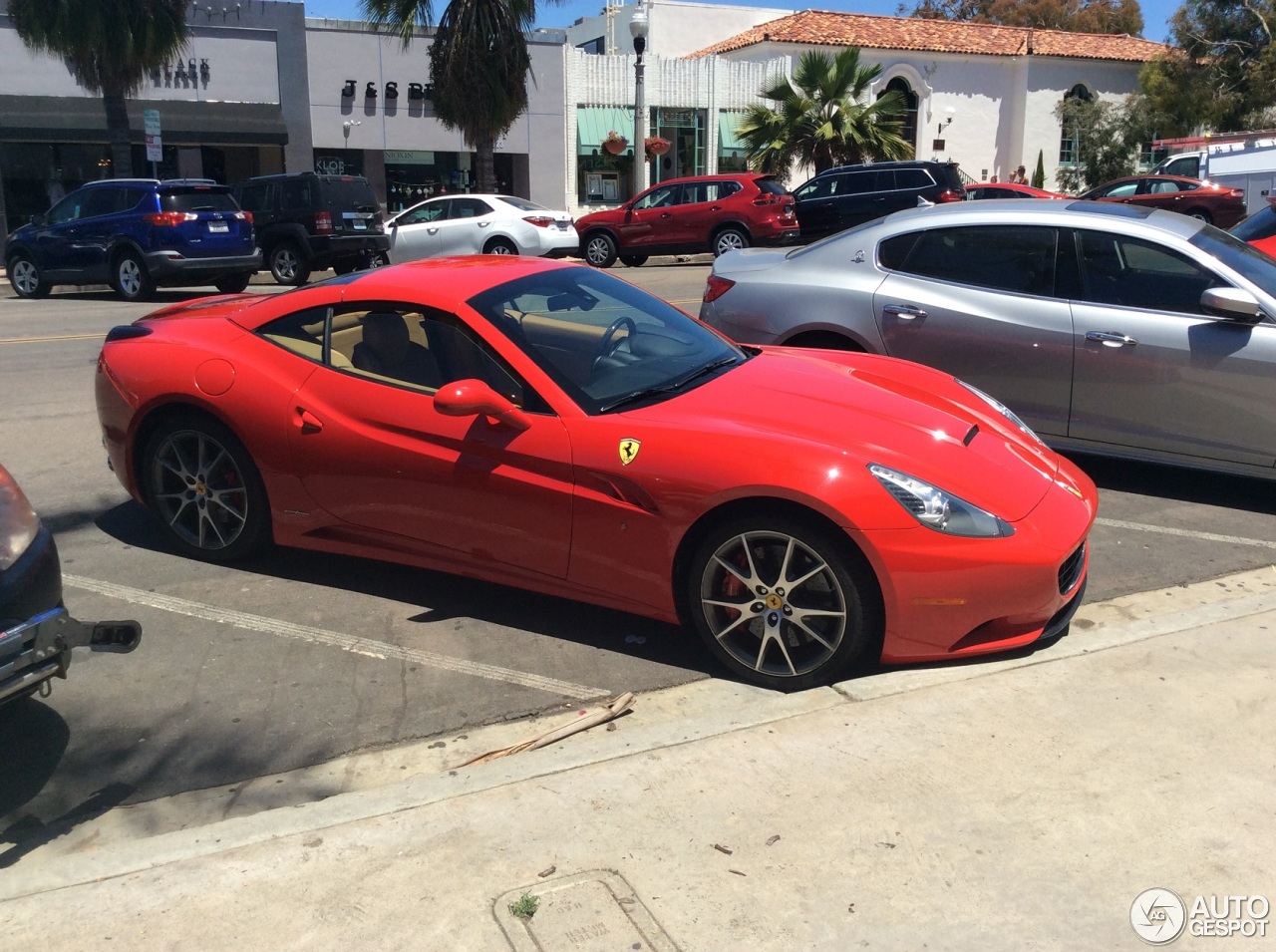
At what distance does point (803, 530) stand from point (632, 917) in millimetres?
1557

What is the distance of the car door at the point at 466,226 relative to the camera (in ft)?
65.0

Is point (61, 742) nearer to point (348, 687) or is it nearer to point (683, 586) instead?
point (348, 687)

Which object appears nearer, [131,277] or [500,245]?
[131,277]

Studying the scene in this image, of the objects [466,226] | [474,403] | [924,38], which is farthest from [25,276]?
[924,38]

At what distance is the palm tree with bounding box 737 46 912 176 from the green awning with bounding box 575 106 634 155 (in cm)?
451

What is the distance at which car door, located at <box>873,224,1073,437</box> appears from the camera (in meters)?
6.32

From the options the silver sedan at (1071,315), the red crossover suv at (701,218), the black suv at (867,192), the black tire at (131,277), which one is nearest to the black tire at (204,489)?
the silver sedan at (1071,315)

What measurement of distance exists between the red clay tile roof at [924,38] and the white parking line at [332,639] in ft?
115

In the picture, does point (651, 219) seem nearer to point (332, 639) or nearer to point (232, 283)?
point (232, 283)

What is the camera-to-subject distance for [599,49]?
42.8 metres

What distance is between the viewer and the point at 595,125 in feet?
109

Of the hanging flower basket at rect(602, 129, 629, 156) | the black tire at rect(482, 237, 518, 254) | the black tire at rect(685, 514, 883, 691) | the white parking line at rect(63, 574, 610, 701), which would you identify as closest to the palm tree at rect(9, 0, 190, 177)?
the black tire at rect(482, 237, 518, 254)

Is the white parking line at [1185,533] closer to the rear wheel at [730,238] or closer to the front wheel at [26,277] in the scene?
the rear wheel at [730,238]

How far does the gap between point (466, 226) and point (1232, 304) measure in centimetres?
1566
